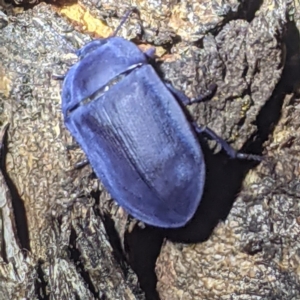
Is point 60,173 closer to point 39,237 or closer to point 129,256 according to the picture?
point 39,237

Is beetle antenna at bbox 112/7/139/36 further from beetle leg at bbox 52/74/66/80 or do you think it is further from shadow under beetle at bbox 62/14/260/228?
beetle leg at bbox 52/74/66/80

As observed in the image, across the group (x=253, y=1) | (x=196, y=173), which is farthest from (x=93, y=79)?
(x=253, y=1)

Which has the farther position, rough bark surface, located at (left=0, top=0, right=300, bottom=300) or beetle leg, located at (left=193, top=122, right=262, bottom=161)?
beetle leg, located at (left=193, top=122, right=262, bottom=161)

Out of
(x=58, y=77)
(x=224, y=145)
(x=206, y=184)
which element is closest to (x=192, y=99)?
(x=224, y=145)

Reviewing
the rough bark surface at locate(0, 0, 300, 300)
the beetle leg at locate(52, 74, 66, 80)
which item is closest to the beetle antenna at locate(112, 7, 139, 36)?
the rough bark surface at locate(0, 0, 300, 300)

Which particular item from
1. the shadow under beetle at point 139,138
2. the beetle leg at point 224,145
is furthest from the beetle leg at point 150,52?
the beetle leg at point 224,145
